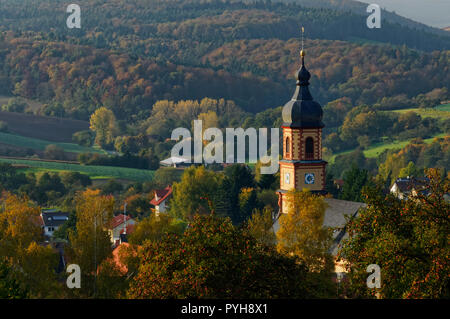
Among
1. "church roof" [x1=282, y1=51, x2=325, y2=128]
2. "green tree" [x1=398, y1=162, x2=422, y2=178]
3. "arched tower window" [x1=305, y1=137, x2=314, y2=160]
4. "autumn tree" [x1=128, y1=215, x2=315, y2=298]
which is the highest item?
"church roof" [x1=282, y1=51, x2=325, y2=128]

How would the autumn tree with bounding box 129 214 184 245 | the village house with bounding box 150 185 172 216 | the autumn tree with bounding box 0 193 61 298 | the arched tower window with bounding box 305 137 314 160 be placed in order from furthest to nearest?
the village house with bounding box 150 185 172 216
the arched tower window with bounding box 305 137 314 160
the autumn tree with bounding box 129 214 184 245
the autumn tree with bounding box 0 193 61 298

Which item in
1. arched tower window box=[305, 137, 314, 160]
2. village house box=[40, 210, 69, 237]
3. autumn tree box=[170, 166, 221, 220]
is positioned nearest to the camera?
arched tower window box=[305, 137, 314, 160]

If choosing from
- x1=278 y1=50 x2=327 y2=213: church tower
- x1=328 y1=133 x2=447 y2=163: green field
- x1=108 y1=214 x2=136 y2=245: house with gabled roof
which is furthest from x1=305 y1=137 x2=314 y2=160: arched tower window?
x1=328 y1=133 x2=447 y2=163: green field

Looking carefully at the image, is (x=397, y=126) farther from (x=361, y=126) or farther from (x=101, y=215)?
(x=101, y=215)

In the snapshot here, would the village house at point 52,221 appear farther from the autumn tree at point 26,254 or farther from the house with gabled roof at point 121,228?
the autumn tree at point 26,254

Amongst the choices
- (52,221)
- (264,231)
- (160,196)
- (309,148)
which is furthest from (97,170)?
(264,231)

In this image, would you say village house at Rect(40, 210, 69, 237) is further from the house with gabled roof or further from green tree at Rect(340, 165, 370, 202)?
green tree at Rect(340, 165, 370, 202)
